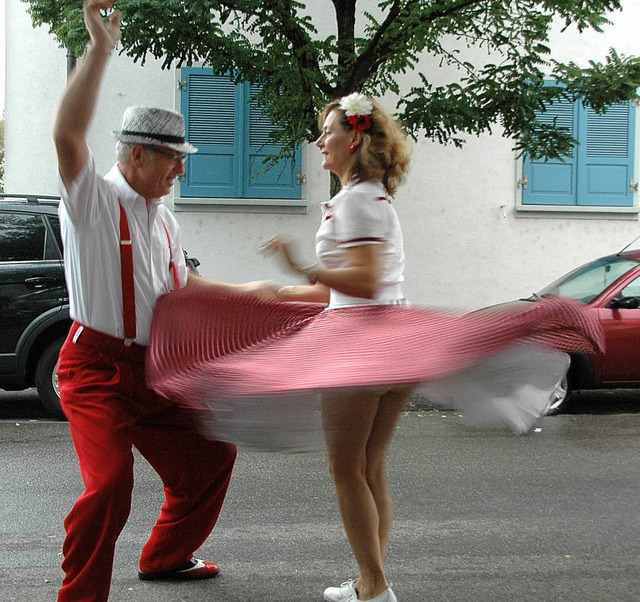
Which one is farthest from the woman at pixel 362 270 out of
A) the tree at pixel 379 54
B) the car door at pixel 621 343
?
the tree at pixel 379 54

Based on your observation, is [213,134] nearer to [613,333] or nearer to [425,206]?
[425,206]

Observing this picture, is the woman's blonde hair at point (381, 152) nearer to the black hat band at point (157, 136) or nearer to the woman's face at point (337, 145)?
the woman's face at point (337, 145)

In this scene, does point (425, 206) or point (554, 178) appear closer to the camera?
point (425, 206)

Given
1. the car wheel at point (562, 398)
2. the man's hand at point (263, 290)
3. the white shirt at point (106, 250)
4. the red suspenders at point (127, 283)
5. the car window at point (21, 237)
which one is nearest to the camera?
the white shirt at point (106, 250)

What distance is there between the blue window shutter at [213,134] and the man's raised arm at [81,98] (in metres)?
10.6

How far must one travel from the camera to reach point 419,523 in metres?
5.31

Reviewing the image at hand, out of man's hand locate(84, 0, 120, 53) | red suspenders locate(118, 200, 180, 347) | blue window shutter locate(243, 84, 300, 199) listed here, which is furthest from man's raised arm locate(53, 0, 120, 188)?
blue window shutter locate(243, 84, 300, 199)

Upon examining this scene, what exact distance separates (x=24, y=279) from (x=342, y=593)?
5.26m

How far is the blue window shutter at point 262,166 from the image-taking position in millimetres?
13672

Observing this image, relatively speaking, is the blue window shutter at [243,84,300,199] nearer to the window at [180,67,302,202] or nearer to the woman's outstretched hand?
the window at [180,67,302,202]

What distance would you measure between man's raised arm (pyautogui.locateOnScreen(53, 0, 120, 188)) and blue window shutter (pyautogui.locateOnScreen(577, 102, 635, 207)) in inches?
475

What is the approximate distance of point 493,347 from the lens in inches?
120

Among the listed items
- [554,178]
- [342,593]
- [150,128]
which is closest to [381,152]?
[150,128]

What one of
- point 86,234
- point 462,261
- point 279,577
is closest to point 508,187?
point 462,261
